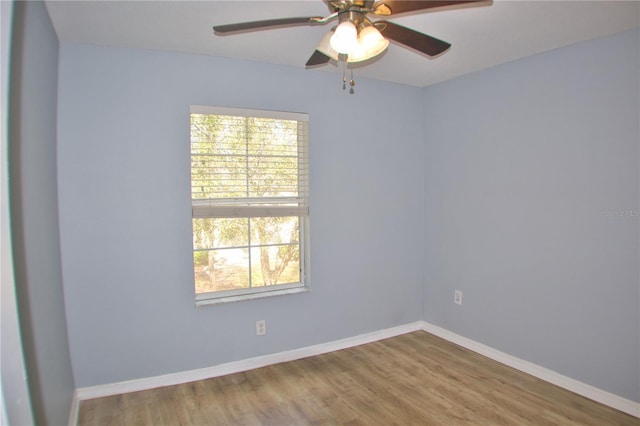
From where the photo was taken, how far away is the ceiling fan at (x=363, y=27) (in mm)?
1444

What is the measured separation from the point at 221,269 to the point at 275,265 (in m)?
0.44

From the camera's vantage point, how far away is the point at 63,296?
233 cm

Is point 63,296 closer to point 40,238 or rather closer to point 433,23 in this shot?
point 40,238

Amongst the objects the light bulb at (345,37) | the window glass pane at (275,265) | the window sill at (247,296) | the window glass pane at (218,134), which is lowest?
the window sill at (247,296)

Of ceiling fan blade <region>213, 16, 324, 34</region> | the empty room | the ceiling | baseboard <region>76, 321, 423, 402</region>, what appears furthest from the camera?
baseboard <region>76, 321, 423, 402</region>

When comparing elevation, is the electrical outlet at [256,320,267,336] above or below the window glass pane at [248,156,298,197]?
below

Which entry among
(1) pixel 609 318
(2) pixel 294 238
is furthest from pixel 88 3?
(1) pixel 609 318

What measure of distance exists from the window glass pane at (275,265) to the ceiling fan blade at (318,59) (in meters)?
1.52

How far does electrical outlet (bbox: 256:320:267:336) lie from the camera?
2.90m

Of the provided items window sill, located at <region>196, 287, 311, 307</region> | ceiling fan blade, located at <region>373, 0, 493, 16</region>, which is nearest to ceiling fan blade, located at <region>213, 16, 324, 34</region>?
ceiling fan blade, located at <region>373, 0, 493, 16</region>

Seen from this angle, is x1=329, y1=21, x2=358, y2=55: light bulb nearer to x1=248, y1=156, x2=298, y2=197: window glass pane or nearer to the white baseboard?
x1=248, y1=156, x2=298, y2=197: window glass pane

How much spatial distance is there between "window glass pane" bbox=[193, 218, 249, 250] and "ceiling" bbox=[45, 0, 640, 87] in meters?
1.20

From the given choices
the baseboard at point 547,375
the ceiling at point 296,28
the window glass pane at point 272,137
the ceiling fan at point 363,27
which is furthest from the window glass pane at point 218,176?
the baseboard at point 547,375

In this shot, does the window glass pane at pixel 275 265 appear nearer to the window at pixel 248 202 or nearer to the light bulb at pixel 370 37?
the window at pixel 248 202
